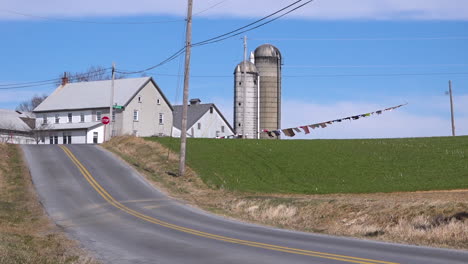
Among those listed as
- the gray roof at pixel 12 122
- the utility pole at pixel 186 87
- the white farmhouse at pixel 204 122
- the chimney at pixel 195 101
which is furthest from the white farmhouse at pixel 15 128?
the utility pole at pixel 186 87

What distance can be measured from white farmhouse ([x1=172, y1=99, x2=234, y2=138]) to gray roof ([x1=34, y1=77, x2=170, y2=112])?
50.8ft

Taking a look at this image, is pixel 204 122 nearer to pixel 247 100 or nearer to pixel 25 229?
pixel 247 100

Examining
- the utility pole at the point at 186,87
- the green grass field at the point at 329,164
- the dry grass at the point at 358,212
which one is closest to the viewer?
the dry grass at the point at 358,212

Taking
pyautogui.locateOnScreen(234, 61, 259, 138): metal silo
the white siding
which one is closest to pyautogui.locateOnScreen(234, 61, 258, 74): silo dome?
pyautogui.locateOnScreen(234, 61, 259, 138): metal silo

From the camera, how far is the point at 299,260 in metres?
13.3

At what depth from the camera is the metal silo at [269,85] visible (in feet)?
252

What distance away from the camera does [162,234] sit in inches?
760

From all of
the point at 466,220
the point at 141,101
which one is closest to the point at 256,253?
the point at 466,220

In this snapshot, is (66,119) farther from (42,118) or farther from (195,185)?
(195,185)

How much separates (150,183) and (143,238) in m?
18.3

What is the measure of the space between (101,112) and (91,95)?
4.39m

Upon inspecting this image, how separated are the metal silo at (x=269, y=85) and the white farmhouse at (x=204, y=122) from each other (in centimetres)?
1957

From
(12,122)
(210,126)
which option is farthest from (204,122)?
(12,122)

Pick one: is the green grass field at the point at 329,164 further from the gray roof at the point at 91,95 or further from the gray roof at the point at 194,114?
the gray roof at the point at 194,114
